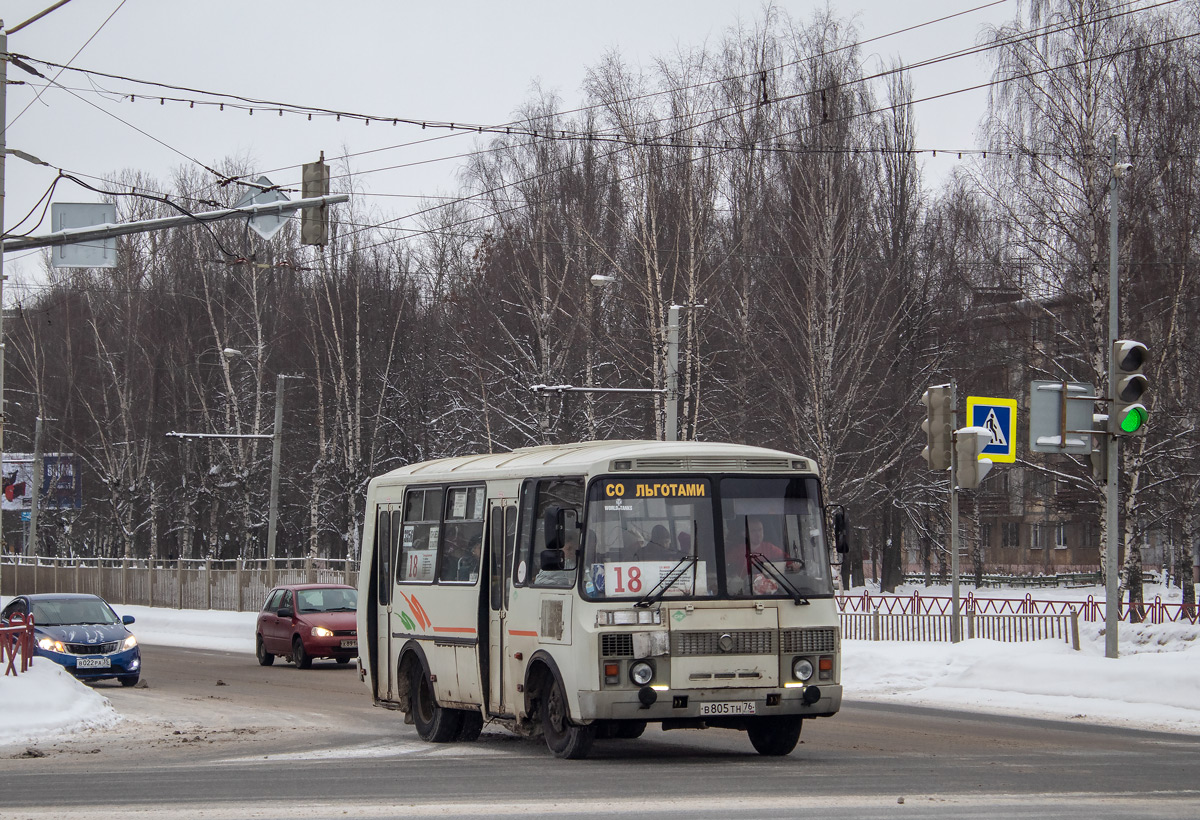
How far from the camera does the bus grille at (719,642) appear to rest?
1222cm

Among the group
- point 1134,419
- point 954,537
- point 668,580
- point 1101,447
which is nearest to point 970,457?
point 1101,447

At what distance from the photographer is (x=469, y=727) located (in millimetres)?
15031

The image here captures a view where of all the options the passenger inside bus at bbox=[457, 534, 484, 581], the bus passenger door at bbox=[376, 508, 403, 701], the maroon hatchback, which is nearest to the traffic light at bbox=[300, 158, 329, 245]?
the bus passenger door at bbox=[376, 508, 403, 701]

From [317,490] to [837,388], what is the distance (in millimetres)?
22057

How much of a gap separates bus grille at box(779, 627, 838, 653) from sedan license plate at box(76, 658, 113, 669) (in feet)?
47.8

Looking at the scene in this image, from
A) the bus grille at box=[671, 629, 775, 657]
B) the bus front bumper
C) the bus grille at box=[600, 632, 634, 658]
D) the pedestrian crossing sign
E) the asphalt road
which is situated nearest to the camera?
the asphalt road

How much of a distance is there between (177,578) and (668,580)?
41.0 metres

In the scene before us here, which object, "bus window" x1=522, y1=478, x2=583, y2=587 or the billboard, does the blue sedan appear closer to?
"bus window" x1=522, y1=478, x2=583, y2=587

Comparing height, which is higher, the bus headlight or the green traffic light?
the green traffic light

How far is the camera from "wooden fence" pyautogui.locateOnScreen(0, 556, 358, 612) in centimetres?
4478

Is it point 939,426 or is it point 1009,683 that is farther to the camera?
point 939,426

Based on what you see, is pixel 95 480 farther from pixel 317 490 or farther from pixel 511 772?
pixel 511 772

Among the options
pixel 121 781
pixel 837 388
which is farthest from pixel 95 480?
pixel 121 781

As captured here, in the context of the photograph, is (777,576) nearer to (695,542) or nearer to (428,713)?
(695,542)
